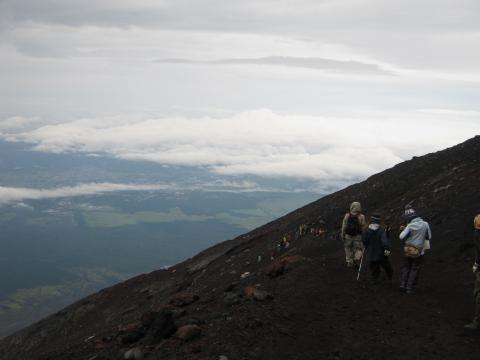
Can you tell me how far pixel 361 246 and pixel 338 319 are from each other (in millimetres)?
4736

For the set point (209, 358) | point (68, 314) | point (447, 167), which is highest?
point (447, 167)

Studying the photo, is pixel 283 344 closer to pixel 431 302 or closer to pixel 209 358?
pixel 209 358

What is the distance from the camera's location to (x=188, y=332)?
49.4ft

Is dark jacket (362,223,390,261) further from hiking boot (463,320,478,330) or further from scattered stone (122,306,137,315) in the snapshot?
scattered stone (122,306,137,315)

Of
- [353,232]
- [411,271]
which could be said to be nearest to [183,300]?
[353,232]

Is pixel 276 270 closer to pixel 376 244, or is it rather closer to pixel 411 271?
pixel 376 244

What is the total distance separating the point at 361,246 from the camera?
2047 centimetres

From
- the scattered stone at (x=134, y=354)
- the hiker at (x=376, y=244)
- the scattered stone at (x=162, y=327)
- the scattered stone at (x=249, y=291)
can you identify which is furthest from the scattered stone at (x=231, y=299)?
the hiker at (x=376, y=244)

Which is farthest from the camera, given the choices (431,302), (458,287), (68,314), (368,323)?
(68,314)

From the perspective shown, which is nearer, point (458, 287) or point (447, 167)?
point (458, 287)

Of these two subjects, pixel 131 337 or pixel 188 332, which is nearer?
pixel 188 332

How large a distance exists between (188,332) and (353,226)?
844cm

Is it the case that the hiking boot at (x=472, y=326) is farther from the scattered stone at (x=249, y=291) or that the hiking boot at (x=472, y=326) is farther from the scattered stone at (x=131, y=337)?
the scattered stone at (x=131, y=337)

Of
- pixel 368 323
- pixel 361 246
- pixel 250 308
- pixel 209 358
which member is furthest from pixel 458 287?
pixel 209 358
